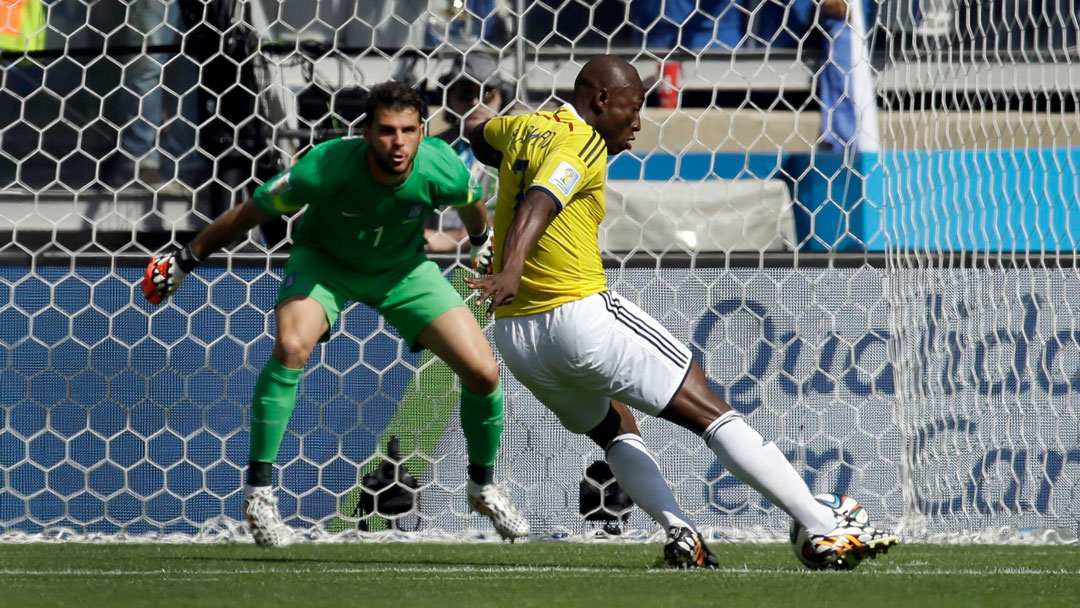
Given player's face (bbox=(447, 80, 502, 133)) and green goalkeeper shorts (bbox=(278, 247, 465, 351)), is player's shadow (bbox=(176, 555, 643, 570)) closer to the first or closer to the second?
green goalkeeper shorts (bbox=(278, 247, 465, 351))

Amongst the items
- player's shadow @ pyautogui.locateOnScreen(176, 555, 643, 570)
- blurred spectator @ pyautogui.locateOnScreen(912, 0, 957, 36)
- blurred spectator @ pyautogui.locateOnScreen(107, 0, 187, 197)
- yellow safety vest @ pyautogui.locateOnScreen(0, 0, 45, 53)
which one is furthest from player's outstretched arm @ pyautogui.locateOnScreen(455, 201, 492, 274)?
yellow safety vest @ pyautogui.locateOnScreen(0, 0, 45, 53)

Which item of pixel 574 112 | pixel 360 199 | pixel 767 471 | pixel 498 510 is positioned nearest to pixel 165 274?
pixel 360 199

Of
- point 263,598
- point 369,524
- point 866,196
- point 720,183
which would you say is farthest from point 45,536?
point 866,196

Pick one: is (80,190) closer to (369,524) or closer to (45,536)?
(45,536)

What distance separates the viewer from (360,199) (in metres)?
4.31

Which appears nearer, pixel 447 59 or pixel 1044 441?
pixel 1044 441

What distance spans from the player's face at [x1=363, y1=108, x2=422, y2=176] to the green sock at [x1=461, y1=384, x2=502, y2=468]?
816 millimetres

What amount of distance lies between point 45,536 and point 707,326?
8.99 ft

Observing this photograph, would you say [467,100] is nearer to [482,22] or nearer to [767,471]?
[482,22]

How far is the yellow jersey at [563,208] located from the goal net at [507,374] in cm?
166

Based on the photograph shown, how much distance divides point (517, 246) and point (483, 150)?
0.93 meters

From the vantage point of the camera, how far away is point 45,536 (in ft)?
17.0

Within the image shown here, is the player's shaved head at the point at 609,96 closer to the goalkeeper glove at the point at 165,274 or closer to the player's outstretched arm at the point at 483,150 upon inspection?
the player's outstretched arm at the point at 483,150

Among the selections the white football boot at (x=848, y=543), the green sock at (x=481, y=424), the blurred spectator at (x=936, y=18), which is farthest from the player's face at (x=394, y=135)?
the blurred spectator at (x=936, y=18)
